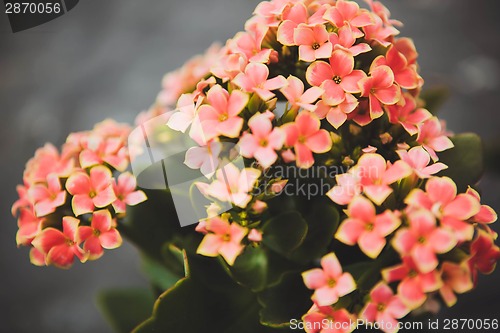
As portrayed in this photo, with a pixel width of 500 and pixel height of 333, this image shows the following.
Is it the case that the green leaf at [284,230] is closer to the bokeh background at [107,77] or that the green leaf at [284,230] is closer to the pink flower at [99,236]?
the pink flower at [99,236]

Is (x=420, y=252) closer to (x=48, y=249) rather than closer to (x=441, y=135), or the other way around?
(x=441, y=135)

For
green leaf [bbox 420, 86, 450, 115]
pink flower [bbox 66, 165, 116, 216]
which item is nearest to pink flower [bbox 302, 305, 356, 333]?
pink flower [bbox 66, 165, 116, 216]

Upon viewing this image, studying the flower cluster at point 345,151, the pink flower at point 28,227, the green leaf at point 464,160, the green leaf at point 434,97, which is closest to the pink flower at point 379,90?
the flower cluster at point 345,151

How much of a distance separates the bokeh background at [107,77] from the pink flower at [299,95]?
0.43 meters

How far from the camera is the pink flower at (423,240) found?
381mm

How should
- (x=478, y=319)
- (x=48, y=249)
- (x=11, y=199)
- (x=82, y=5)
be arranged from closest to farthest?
1. (x=48, y=249)
2. (x=478, y=319)
3. (x=82, y=5)
4. (x=11, y=199)

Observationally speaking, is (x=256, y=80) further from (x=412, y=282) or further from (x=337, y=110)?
(x=412, y=282)

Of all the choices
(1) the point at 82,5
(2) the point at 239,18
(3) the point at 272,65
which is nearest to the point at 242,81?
(3) the point at 272,65

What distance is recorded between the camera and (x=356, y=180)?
44 cm

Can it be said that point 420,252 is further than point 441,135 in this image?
No

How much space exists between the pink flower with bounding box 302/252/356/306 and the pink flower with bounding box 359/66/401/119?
0.48 ft

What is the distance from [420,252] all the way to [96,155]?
0.34 m

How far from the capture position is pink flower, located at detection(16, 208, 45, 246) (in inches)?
20.0

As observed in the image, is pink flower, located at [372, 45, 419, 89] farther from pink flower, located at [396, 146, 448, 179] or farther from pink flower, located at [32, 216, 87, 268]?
pink flower, located at [32, 216, 87, 268]
